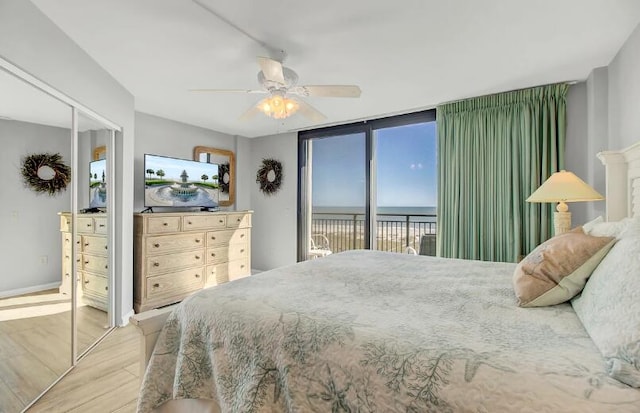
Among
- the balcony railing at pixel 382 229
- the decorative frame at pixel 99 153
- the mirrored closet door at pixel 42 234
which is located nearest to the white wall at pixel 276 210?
the balcony railing at pixel 382 229

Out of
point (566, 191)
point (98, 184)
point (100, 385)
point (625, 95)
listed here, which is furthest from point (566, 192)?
point (98, 184)

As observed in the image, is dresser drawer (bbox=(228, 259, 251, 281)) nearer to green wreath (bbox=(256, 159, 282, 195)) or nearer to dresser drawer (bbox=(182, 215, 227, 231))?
dresser drawer (bbox=(182, 215, 227, 231))

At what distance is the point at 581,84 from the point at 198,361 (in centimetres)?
379

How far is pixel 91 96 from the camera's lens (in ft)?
8.14

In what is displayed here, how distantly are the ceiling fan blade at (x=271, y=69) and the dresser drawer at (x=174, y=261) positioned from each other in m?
2.49

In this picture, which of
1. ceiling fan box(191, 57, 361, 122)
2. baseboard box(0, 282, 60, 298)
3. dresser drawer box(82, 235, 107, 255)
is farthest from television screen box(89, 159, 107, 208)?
ceiling fan box(191, 57, 361, 122)

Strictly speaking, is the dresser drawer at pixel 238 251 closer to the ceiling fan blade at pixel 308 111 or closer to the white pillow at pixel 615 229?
the ceiling fan blade at pixel 308 111

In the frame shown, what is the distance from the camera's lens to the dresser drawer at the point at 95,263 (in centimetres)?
257

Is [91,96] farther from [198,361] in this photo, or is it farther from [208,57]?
[198,361]

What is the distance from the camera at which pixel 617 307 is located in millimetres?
868

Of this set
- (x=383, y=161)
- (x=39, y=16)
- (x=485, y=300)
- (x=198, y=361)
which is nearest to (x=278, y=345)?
(x=198, y=361)

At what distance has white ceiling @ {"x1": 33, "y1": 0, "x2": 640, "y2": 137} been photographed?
1835 millimetres

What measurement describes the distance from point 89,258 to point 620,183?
13.6 ft

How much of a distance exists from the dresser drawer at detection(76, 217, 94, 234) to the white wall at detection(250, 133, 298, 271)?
8.94 feet
